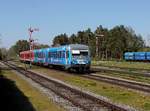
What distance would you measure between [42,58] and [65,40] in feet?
400

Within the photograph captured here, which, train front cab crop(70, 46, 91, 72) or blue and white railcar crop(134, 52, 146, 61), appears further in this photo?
blue and white railcar crop(134, 52, 146, 61)

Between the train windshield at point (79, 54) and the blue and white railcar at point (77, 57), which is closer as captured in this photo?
the blue and white railcar at point (77, 57)

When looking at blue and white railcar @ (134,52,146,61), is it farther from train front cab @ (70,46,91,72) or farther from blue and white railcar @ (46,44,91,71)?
train front cab @ (70,46,91,72)

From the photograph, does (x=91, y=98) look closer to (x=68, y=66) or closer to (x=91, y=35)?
(x=68, y=66)

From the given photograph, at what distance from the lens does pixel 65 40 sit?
183m

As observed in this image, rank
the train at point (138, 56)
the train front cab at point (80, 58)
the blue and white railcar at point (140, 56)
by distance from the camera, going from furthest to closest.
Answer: the blue and white railcar at point (140, 56) → the train at point (138, 56) → the train front cab at point (80, 58)

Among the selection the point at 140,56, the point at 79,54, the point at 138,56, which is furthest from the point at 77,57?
the point at 138,56

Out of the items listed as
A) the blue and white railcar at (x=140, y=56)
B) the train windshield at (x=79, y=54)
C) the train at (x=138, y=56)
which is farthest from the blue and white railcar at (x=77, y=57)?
the blue and white railcar at (x=140, y=56)

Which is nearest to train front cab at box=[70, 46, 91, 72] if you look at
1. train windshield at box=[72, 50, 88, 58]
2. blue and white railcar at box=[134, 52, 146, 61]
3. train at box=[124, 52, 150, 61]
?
train windshield at box=[72, 50, 88, 58]

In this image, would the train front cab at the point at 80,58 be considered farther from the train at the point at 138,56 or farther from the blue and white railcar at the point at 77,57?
the train at the point at 138,56

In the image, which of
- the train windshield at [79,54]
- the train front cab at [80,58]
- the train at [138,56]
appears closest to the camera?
the train front cab at [80,58]

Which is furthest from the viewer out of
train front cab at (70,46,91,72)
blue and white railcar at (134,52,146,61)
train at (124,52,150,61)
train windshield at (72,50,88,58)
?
blue and white railcar at (134,52,146,61)

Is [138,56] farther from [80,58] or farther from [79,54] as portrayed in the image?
[80,58]

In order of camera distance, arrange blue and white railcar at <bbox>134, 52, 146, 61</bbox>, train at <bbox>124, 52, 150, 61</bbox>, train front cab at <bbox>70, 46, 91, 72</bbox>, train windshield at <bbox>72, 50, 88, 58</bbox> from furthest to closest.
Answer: blue and white railcar at <bbox>134, 52, 146, 61</bbox> < train at <bbox>124, 52, 150, 61</bbox> < train windshield at <bbox>72, 50, 88, 58</bbox> < train front cab at <bbox>70, 46, 91, 72</bbox>
